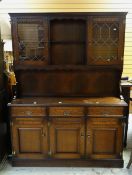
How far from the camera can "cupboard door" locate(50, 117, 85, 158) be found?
238cm

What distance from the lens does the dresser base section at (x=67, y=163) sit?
2.48 metres

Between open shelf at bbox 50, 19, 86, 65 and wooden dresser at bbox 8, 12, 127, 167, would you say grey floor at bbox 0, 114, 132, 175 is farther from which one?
open shelf at bbox 50, 19, 86, 65

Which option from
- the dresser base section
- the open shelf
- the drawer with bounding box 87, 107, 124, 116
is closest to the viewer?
the drawer with bounding box 87, 107, 124, 116

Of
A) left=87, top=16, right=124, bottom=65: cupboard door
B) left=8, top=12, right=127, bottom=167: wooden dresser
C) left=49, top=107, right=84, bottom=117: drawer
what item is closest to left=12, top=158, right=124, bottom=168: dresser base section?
left=8, top=12, right=127, bottom=167: wooden dresser

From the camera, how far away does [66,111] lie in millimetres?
2357

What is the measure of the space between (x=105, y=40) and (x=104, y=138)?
4.12ft

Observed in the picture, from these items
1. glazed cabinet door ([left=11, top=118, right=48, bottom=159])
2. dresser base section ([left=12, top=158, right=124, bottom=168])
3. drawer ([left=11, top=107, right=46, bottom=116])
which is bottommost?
dresser base section ([left=12, top=158, right=124, bottom=168])

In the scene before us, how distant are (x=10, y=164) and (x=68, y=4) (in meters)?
3.10

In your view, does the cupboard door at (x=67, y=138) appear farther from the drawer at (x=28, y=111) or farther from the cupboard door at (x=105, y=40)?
the cupboard door at (x=105, y=40)

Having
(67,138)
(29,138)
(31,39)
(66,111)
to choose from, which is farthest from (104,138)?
(31,39)

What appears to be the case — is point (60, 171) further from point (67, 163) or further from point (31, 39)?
point (31, 39)

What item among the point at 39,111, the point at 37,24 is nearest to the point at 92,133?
the point at 39,111

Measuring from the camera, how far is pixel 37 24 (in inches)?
95.9

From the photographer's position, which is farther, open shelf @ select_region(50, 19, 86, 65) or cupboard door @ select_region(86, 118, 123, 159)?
open shelf @ select_region(50, 19, 86, 65)
